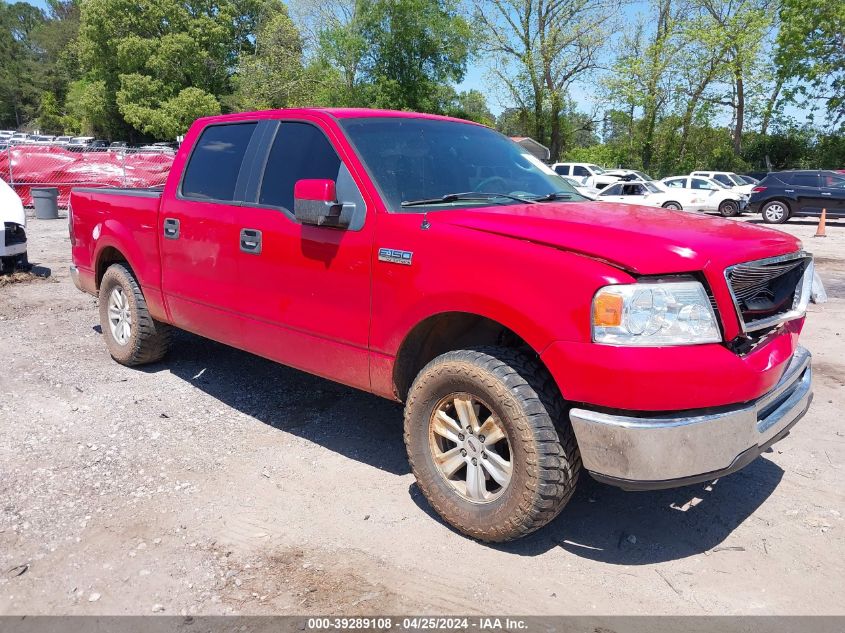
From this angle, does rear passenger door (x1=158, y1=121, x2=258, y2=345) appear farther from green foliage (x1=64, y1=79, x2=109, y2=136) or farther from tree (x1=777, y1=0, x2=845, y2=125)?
green foliage (x1=64, y1=79, x2=109, y2=136)

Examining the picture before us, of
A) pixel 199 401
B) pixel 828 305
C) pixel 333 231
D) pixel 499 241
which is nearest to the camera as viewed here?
pixel 499 241

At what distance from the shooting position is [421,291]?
315cm

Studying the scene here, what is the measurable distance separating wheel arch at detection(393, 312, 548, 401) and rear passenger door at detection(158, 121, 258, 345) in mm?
1339

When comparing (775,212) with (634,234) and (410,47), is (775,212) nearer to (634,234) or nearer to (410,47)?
(410,47)

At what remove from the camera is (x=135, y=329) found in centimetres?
529

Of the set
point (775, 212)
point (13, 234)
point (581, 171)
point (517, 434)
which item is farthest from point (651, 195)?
point (517, 434)

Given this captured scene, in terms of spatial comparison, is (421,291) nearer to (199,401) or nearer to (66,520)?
(66,520)

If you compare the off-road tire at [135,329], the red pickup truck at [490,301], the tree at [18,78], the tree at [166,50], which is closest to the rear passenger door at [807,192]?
the red pickup truck at [490,301]

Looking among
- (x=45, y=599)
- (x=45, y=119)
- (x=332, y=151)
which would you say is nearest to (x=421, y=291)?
(x=332, y=151)

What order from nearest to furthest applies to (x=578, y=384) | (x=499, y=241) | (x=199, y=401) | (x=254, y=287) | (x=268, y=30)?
(x=578, y=384), (x=499, y=241), (x=254, y=287), (x=199, y=401), (x=268, y=30)

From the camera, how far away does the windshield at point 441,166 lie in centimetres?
357

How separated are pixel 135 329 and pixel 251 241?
6.12ft

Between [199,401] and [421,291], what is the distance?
2.55m

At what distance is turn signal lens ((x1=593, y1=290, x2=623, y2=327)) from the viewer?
2570 mm
